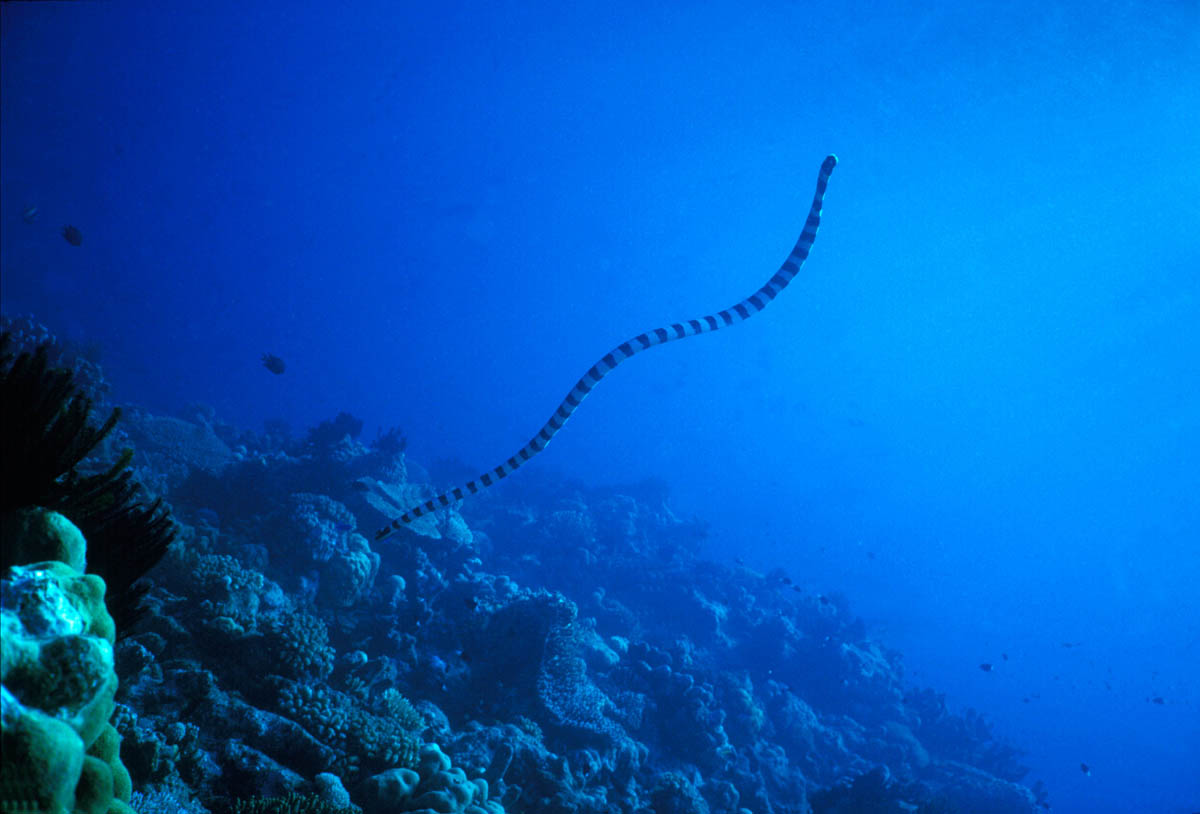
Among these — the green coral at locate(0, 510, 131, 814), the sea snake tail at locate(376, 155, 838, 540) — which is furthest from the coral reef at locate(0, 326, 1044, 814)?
the sea snake tail at locate(376, 155, 838, 540)

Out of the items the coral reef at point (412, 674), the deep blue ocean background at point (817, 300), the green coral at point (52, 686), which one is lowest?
the green coral at point (52, 686)

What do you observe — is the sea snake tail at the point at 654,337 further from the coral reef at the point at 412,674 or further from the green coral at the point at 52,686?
the green coral at the point at 52,686

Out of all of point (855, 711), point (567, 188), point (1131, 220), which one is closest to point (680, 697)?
point (855, 711)

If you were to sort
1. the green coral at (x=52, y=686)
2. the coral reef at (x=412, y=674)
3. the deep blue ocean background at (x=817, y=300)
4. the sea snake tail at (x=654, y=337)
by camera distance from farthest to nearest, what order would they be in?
the deep blue ocean background at (x=817, y=300), the sea snake tail at (x=654, y=337), the coral reef at (x=412, y=674), the green coral at (x=52, y=686)

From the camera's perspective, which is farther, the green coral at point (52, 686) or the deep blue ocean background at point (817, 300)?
the deep blue ocean background at point (817, 300)

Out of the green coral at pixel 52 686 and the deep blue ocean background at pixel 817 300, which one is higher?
the deep blue ocean background at pixel 817 300

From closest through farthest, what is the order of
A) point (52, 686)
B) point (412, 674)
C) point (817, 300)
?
point (52, 686)
point (412, 674)
point (817, 300)

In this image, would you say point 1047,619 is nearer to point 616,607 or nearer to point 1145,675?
point 1145,675

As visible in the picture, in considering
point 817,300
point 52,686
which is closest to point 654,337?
point 52,686

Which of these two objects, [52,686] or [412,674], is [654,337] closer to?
[412,674]

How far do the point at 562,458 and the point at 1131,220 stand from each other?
49.0 metres

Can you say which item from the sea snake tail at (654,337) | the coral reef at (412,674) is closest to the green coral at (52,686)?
the coral reef at (412,674)

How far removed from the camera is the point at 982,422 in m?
97.0

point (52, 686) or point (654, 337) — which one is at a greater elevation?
point (654, 337)
